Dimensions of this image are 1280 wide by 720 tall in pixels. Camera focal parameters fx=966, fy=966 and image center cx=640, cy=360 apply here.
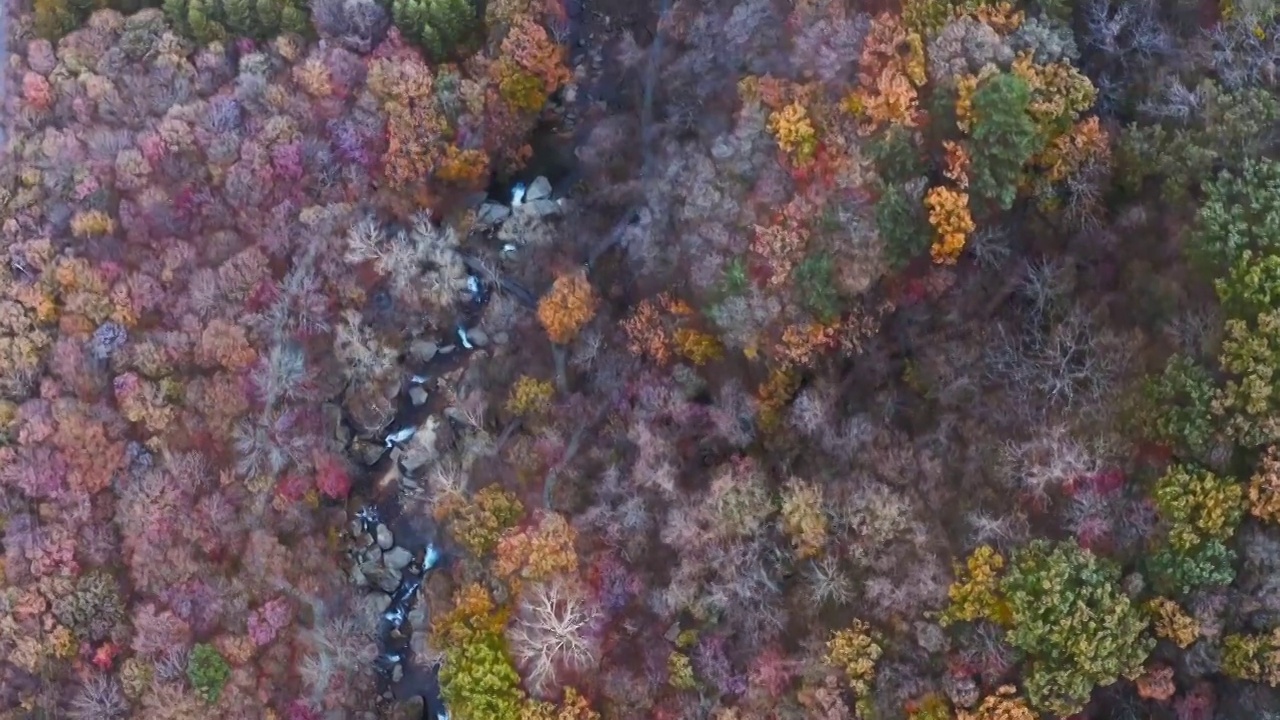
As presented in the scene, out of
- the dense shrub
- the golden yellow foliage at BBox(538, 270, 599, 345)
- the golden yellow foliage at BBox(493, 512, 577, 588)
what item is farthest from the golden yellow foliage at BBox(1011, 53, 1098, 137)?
the golden yellow foliage at BBox(493, 512, 577, 588)

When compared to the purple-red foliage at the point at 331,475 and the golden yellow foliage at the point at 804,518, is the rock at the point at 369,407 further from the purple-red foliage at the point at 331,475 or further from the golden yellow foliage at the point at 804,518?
the golden yellow foliage at the point at 804,518

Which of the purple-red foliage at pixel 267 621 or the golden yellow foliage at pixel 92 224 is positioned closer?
the purple-red foliage at pixel 267 621

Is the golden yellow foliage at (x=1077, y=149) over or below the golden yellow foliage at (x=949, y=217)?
over

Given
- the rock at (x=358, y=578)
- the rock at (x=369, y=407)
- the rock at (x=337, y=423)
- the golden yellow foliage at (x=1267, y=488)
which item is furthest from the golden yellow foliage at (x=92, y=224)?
the golden yellow foliage at (x=1267, y=488)

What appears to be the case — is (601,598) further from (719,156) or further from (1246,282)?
(1246,282)

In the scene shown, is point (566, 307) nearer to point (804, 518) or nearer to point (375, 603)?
point (804, 518)

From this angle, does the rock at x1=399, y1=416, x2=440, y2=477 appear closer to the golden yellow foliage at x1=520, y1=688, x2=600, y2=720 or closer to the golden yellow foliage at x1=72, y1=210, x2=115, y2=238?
the golden yellow foliage at x1=520, y1=688, x2=600, y2=720

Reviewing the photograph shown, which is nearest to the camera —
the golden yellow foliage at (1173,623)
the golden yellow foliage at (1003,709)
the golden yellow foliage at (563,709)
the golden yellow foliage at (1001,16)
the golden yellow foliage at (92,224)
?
the golden yellow foliage at (1173,623)

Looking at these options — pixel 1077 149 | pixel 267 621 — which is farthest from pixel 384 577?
pixel 1077 149
